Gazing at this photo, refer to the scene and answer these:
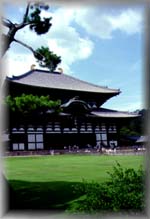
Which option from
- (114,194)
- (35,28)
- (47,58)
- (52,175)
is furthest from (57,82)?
(114,194)

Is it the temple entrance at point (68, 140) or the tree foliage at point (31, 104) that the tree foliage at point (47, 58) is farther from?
the temple entrance at point (68, 140)

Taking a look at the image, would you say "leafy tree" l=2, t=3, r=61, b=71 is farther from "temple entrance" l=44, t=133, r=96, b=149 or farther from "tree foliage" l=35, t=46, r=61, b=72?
"temple entrance" l=44, t=133, r=96, b=149

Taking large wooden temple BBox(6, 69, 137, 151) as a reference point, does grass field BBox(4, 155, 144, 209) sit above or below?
below

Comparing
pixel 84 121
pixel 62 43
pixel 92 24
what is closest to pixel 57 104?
pixel 84 121

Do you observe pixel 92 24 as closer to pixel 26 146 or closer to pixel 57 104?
pixel 57 104

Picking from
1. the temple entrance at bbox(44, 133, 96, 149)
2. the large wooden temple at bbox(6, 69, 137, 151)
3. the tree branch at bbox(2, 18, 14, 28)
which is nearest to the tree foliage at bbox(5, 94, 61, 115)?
the large wooden temple at bbox(6, 69, 137, 151)

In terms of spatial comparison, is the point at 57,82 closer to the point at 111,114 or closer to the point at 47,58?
the point at 47,58
